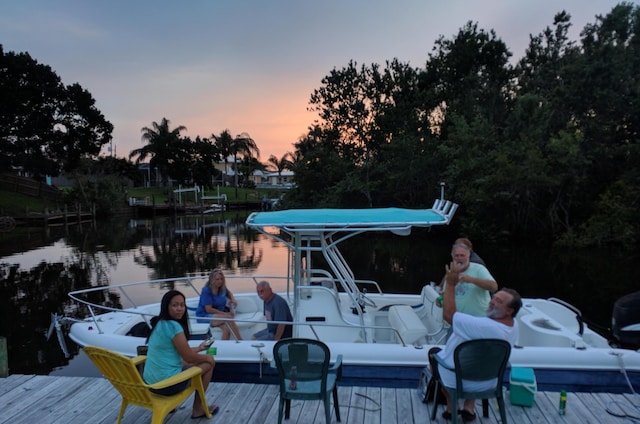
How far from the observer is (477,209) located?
2386 centimetres

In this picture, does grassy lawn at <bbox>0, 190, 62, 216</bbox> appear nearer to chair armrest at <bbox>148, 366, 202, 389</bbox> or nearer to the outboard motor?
chair armrest at <bbox>148, 366, 202, 389</bbox>

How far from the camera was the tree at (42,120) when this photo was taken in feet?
112

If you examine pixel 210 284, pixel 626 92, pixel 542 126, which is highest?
pixel 626 92

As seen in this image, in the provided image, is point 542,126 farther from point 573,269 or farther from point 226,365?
point 226,365

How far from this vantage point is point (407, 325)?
216 inches

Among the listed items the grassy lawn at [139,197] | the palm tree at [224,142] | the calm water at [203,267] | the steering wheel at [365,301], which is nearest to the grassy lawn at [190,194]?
the grassy lawn at [139,197]

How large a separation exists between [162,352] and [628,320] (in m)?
5.40

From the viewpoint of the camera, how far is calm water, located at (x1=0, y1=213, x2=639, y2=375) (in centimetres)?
1020

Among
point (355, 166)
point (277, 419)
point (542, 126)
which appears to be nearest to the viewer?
point (277, 419)

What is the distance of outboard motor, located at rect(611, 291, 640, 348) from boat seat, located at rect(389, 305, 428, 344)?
2.40 m

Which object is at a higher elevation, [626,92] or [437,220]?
[626,92]

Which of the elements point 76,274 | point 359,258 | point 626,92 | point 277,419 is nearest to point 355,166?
point 359,258

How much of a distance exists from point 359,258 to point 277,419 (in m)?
15.8

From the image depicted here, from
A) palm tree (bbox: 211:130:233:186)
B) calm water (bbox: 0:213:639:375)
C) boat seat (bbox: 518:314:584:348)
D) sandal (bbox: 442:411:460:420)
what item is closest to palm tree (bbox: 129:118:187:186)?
palm tree (bbox: 211:130:233:186)
